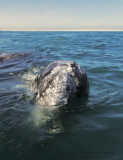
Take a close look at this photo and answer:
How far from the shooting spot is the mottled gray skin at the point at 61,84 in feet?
15.8

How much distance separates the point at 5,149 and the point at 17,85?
12.1 feet

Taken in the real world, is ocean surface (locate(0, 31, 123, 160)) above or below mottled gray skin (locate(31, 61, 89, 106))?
below

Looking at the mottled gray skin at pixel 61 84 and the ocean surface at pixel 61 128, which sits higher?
the mottled gray skin at pixel 61 84

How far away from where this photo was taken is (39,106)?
197 inches

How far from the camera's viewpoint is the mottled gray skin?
4816 mm

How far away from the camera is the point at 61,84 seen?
15.9 ft

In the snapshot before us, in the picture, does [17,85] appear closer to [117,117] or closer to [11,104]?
[11,104]

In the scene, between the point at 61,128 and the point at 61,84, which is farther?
the point at 61,84

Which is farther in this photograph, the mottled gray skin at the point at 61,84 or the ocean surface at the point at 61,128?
the mottled gray skin at the point at 61,84

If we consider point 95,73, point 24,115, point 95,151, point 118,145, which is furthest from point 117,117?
point 95,73

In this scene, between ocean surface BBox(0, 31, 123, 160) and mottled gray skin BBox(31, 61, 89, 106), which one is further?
mottled gray skin BBox(31, 61, 89, 106)

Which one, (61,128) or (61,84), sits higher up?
(61,84)

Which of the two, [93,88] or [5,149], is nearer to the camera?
[5,149]

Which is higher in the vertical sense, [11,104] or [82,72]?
[82,72]
